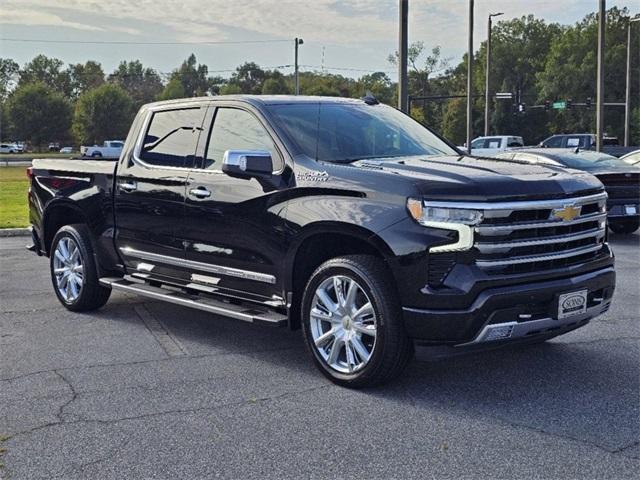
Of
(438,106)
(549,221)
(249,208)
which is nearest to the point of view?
(549,221)

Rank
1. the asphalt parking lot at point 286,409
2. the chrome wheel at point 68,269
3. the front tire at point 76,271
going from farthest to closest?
the chrome wheel at point 68,269
the front tire at point 76,271
the asphalt parking lot at point 286,409

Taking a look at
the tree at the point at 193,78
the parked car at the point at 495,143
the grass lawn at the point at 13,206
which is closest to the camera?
the grass lawn at the point at 13,206

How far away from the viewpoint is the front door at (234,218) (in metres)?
5.56

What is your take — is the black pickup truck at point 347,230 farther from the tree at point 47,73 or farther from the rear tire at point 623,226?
the tree at point 47,73

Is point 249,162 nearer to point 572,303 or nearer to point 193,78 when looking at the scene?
point 572,303

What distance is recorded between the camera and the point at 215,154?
614 centimetres

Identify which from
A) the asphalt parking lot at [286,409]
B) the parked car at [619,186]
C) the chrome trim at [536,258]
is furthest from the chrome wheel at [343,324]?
the parked car at [619,186]

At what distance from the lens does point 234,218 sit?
5.76m

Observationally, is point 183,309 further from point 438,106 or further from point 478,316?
point 438,106

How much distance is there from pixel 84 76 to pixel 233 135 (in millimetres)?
150508

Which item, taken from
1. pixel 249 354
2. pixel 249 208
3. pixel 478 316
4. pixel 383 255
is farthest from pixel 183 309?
pixel 478 316

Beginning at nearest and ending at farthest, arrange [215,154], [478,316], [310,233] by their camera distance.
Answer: [478,316] → [310,233] → [215,154]

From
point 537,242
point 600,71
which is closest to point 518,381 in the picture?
point 537,242

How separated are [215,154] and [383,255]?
1942 millimetres
